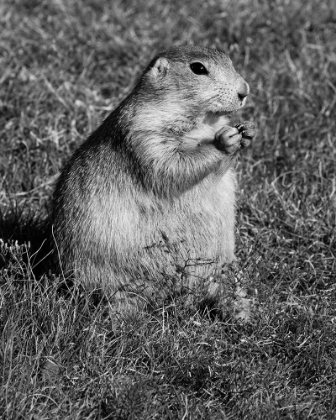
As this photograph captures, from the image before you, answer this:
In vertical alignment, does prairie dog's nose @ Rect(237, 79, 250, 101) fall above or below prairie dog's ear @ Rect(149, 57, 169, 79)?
below

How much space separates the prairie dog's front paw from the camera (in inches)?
156

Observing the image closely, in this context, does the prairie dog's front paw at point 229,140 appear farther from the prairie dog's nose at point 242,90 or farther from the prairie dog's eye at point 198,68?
the prairie dog's eye at point 198,68

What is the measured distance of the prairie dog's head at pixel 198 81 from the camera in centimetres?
420

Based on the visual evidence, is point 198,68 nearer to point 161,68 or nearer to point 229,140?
point 161,68

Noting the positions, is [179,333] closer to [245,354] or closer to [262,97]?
[245,354]

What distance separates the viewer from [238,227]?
4863mm

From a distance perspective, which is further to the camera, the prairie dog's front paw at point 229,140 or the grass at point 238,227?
the prairie dog's front paw at point 229,140

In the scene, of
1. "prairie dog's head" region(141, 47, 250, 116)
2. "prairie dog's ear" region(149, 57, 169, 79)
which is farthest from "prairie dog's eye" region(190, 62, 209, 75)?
"prairie dog's ear" region(149, 57, 169, 79)

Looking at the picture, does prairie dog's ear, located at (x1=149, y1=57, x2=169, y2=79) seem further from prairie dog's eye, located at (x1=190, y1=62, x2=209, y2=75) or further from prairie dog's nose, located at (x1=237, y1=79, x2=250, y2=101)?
prairie dog's nose, located at (x1=237, y1=79, x2=250, y2=101)

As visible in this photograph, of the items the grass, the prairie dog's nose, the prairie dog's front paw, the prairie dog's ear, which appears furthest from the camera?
the prairie dog's ear

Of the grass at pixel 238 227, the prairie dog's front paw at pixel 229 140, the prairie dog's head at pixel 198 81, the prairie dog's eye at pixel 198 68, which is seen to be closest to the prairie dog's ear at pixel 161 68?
the prairie dog's head at pixel 198 81

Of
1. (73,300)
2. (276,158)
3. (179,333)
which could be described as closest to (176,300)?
(179,333)

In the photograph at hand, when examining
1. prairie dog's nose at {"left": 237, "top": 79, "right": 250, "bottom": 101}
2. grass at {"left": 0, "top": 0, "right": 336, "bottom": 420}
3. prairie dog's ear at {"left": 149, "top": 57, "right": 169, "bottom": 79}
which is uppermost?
prairie dog's ear at {"left": 149, "top": 57, "right": 169, "bottom": 79}

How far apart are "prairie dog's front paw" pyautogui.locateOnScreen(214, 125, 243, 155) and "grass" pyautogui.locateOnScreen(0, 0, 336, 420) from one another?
2.57 feet
